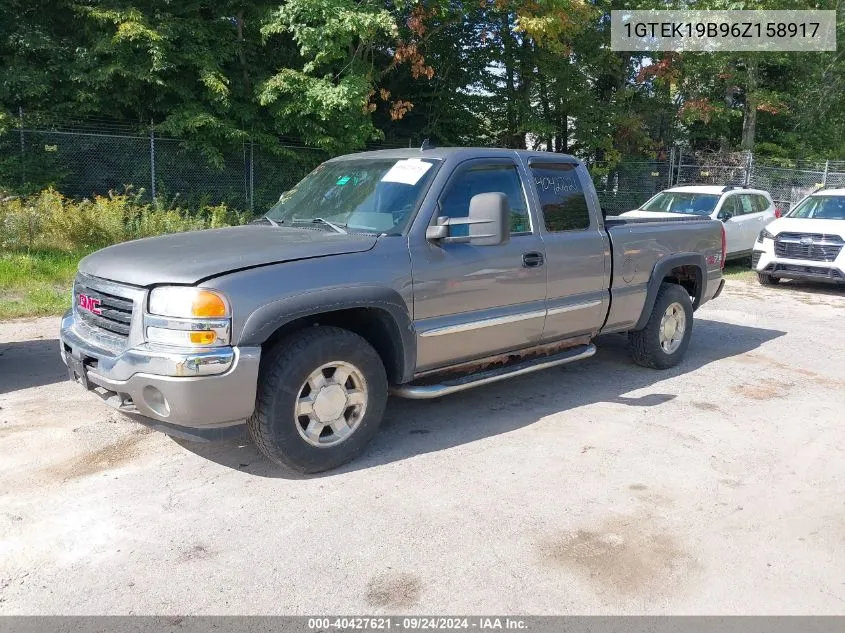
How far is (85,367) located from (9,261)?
24.1 ft

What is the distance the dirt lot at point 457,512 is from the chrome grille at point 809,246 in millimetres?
6623

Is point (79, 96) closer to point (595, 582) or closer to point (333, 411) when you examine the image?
point (333, 411)

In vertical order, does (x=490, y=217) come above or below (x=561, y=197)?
below

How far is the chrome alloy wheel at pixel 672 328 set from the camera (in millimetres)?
6746

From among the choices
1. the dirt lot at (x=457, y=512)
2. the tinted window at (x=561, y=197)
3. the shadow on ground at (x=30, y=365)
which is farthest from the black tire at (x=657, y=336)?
the shadow on ground at (x=30, y=365)

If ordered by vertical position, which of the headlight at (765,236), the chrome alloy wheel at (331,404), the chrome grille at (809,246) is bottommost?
the chrome alloy wheel at (331,404)

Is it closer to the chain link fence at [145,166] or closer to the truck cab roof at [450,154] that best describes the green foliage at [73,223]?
the chain link fence at [145,166]

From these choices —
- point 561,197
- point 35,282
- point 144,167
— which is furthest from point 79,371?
point 144,167

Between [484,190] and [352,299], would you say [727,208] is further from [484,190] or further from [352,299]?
[352,299]

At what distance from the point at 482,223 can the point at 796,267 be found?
9.45 metres

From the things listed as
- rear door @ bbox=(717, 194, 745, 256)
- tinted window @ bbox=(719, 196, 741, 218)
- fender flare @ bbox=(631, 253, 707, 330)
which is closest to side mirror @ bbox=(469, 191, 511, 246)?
fender flare @ bbox=(631, 253, 707, 330)

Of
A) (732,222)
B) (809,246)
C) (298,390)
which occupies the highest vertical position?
(732,222)

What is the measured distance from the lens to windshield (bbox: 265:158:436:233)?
4.71 metres

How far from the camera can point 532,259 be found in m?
5.22
